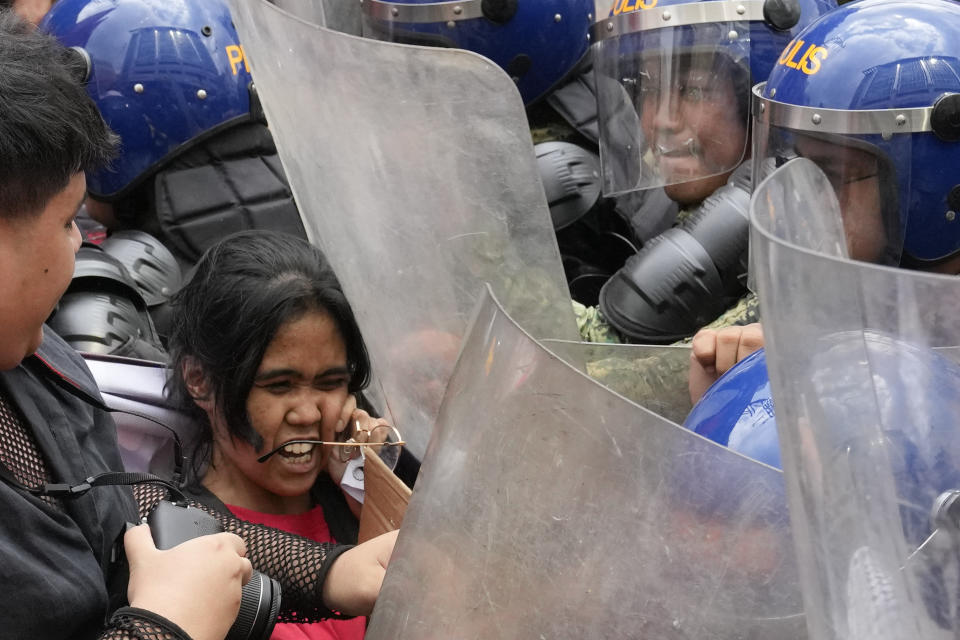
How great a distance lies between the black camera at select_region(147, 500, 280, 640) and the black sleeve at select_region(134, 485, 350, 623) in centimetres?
27

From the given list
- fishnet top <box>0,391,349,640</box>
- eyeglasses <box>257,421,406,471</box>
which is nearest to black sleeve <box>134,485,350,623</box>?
fishnet top <box>0,391,349,640</box>

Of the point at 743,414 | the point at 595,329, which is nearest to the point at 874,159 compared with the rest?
the point at 595,329

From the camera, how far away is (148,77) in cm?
290

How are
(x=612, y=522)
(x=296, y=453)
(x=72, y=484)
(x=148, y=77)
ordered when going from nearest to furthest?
1. (x=612, y=522)
2. (x=72, y=484)
3. (x=296, y=453)
4. (x=148, y=77)

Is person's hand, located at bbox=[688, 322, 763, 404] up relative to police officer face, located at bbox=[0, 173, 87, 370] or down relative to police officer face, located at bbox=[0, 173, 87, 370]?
down

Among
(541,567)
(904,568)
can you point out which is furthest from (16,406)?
(904,568)

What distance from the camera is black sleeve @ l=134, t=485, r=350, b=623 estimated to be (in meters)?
1.62

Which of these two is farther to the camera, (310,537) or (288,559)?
(310,537)

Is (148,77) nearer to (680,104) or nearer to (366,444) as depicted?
(680,104)

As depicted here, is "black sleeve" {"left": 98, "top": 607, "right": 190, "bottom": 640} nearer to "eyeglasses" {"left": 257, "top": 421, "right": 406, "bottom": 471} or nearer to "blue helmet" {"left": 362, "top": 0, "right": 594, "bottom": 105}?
"eyeglasses" {"left": 257, "top": 421, "right": 406, "bottom": 471}

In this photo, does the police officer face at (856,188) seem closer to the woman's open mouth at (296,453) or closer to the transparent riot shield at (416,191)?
the transparent riot shield at (416,191)

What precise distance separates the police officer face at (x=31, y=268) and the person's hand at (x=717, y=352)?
3.22 ft

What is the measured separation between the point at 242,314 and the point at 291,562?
0.46 meters

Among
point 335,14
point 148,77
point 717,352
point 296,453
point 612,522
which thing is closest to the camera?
point 612,522
